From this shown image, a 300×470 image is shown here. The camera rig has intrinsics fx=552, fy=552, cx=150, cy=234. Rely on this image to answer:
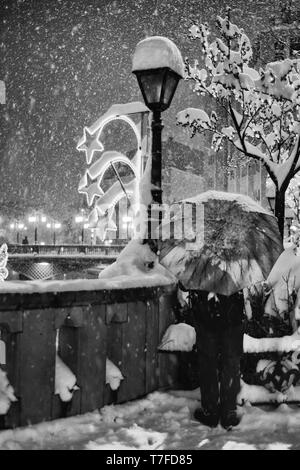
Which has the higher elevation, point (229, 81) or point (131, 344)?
point (229, 81)

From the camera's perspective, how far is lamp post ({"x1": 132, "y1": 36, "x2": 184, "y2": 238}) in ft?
20.0

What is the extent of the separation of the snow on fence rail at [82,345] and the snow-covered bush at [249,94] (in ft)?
17.0

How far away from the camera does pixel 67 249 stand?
5403 centimetres

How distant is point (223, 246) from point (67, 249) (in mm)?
50114

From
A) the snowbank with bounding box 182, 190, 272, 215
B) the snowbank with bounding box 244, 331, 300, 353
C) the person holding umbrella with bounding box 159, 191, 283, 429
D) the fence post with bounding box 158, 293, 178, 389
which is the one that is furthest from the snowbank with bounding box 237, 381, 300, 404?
the snowbank with bounding box 182, 190, 272, 215

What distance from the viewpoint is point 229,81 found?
→ 1100 cm

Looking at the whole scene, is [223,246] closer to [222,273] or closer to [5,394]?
[222,273]

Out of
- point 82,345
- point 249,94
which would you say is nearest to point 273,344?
point 82,345

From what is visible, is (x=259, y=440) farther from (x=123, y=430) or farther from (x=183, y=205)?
(x=183, y=205)

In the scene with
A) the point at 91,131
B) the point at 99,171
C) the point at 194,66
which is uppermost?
the point at 194,66

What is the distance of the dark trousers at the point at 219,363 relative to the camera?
15.8 ft

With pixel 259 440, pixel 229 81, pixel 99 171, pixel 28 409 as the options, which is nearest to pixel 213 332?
pixel 259 440

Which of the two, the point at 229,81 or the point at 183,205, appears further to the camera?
the point at 229,81
